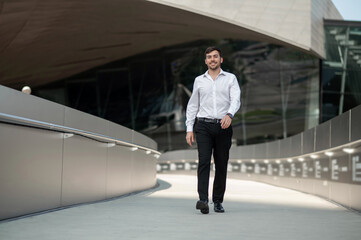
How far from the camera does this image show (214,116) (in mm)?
6441

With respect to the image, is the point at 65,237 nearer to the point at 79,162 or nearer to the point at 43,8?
the point at 79,162

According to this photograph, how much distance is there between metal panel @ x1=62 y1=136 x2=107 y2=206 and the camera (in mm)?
7125

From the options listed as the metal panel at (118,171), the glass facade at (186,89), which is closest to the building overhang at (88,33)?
the glass facade at (186,89)

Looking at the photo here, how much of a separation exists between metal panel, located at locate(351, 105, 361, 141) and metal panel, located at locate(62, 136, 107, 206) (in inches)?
154

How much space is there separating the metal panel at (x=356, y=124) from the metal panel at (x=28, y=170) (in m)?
4.05

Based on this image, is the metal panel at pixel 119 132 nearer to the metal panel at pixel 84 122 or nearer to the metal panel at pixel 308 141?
the metal panel at pixel 84 122

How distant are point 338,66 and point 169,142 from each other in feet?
45.2

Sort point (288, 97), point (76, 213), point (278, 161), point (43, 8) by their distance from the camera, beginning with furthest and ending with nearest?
1. point (288, 97)
2. point (43, 8)
3. point (278, 161)
4. point (76, 213)

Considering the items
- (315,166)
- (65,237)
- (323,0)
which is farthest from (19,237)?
(323,0)

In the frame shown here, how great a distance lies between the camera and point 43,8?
24.2m

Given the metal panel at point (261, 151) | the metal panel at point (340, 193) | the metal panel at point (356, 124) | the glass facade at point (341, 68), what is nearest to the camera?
the metal panel at point (356, 124)

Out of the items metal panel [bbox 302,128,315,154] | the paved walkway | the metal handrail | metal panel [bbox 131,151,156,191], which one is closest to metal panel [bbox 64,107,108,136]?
the metal handrail

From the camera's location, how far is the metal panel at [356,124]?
723 centimetres

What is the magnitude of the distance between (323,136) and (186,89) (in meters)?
26.8
